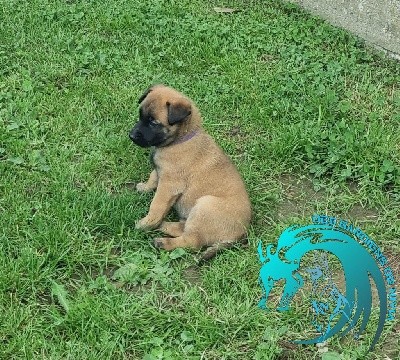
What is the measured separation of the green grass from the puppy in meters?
0.16

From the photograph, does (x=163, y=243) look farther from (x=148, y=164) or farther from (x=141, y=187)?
(x=148, y=164)

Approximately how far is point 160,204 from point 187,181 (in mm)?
265

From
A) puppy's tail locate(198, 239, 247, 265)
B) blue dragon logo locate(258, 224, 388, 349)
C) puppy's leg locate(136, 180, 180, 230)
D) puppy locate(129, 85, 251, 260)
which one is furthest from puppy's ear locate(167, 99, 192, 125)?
blue dragon logo locate(258, 224, 388, 349)

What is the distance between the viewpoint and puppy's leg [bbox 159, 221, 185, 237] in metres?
4.70

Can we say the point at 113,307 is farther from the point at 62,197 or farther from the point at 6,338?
the point at 62,197

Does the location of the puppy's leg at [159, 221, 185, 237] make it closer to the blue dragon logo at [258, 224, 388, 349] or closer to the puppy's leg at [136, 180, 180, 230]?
the puppy's leg at [136, 180, 180, 230]

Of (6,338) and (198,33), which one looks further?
(198,33)

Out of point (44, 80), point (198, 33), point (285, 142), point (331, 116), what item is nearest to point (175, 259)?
point (285, 142)

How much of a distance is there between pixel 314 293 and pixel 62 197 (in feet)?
6.39

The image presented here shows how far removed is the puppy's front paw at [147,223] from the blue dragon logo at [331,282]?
32.1 inches

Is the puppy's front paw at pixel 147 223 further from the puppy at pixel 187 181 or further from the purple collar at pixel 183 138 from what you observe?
the purple collar at pixel 183 138

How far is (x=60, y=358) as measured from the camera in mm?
3670

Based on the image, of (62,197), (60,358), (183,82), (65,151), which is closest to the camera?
(60,358)

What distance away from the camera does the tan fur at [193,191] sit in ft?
14.7
